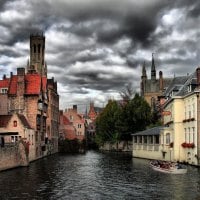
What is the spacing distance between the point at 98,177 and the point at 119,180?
328 centimetres

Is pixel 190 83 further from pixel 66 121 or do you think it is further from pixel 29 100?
pixel 66 121

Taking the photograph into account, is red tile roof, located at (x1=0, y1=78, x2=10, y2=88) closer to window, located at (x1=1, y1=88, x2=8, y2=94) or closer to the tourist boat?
window, located at (x1=1, y1=88, x2=8, y2=94)

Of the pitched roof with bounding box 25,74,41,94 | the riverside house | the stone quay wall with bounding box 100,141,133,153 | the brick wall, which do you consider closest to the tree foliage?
the stone quay wall with bounding box 100,141,133,153

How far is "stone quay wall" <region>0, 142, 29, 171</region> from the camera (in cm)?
4511

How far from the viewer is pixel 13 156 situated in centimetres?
4888

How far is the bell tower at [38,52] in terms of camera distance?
144125 mm

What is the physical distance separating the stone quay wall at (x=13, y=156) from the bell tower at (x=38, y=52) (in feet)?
304

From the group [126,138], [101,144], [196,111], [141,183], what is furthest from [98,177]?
[101,144]

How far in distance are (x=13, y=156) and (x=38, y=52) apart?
101307mm

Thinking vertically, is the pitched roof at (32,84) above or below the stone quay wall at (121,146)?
above

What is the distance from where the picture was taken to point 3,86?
70125 millimetres

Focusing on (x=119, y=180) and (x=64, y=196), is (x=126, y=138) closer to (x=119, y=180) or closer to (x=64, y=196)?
(x=119, y=180)

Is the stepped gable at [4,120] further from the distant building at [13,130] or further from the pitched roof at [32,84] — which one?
the pitched roof at [32,84]

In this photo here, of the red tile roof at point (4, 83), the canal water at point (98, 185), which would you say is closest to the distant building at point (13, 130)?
the red tile roof at point (4, 83)
